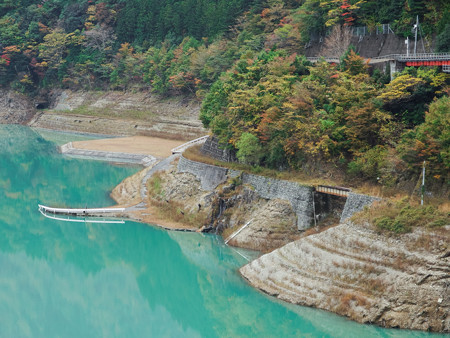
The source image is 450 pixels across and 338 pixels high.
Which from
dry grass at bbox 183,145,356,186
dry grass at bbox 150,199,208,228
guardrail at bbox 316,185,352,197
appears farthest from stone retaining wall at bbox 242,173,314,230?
dry grass at bbox 150,199,208,228

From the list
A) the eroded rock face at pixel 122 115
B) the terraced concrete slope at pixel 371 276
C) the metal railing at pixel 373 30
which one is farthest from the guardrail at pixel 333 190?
the eroded rock face at pixel 122 115

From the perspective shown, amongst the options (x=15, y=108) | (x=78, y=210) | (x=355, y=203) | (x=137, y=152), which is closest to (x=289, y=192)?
(x=355, y=203)

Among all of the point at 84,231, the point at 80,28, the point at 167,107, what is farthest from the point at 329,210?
the point at 80,28

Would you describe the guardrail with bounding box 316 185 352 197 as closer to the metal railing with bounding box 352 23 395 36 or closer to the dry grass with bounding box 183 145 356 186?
the dry grass with bounding box 183 145 356 186

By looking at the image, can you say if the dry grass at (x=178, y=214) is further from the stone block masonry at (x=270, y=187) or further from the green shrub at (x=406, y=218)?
the green shrub at (x=406, y=218)

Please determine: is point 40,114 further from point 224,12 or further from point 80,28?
point 224,12
